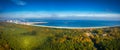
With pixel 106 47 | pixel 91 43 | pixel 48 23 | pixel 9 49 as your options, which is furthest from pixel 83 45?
pixel 9 49

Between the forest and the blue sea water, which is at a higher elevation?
the blue sea water

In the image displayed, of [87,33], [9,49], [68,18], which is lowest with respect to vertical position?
[9,49]

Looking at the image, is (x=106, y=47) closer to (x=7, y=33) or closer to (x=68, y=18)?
(x=68, y=18)

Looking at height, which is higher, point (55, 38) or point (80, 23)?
point (80, 23)

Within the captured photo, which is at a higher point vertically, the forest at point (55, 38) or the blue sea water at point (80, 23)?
the blue sea water at point (80, 23)

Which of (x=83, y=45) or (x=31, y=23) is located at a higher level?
(x=31, y=23)

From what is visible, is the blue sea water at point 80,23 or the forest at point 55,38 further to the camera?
the blue sea water at point 80,23

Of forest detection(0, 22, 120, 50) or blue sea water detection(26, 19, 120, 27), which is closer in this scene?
forest detection(0, 22, 120, 50)

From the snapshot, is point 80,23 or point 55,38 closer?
point 55,38
